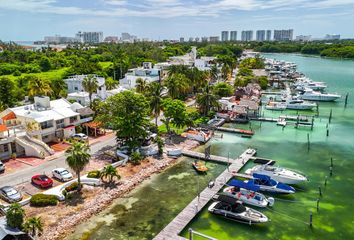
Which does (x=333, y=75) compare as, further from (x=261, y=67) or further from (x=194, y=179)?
(x=194, y=179)

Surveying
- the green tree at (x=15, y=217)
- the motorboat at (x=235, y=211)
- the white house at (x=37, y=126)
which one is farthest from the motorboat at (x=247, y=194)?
the white house at (x=37, y=126)

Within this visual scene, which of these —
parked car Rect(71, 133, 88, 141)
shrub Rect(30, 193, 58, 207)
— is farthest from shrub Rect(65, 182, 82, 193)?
parked car Rect(71, 133, 88, 141)

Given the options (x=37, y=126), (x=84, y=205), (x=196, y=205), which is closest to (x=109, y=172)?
(x=84, y=205)

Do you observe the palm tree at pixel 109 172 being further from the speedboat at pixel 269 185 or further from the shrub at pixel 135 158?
the speedboat at pixel 269 185

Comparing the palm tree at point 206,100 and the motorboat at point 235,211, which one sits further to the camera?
the palm tree at point 206,100

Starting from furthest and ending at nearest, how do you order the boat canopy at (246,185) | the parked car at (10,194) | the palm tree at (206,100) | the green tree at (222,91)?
the green tree at (222,91) → the palm tree at (206,100) → the boat canopy at (246,185) → the parked car at (10,194)

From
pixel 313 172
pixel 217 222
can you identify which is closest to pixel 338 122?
pixel 313 172

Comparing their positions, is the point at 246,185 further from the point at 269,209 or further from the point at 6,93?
the point at 6,93

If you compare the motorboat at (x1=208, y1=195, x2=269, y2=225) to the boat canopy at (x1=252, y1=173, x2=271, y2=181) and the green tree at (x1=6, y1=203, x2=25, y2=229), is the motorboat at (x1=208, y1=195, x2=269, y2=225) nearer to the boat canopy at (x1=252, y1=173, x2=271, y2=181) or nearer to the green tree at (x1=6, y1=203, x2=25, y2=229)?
the boat canopy at (x1=252, y1=173, x2=271, y2=181)

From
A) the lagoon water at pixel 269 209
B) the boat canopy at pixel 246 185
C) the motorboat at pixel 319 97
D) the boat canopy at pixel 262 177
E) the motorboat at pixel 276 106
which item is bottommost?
the lagoon water at pixel 269 209
